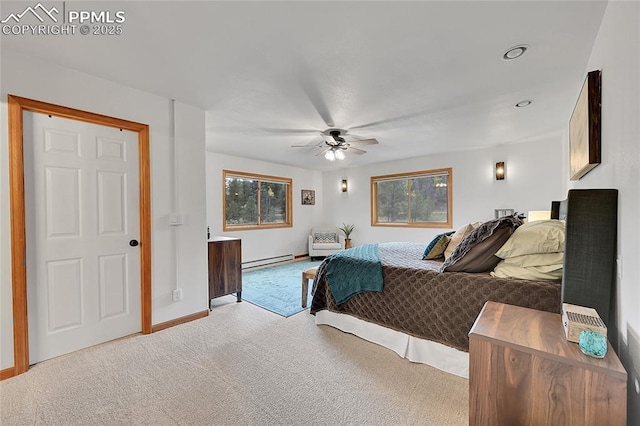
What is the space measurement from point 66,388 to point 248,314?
1637mm

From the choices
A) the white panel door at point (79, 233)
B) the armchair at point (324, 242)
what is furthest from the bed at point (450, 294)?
the armchair at point (324, 242)

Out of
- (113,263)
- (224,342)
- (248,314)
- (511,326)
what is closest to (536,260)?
(511,326)

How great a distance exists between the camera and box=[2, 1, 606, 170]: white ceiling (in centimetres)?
162

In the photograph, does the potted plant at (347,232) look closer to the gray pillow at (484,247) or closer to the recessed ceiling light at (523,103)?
the recessed ceiling light at (523,103)

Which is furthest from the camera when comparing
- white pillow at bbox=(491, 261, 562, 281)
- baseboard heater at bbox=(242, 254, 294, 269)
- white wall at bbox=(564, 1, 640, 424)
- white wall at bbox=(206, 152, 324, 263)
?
baseboard heater at bbox=(242, 254, 294, 269)

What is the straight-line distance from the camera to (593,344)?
1.04 meters

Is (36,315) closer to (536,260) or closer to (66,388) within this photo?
(66,388)

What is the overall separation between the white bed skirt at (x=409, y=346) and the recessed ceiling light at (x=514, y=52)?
2229mm

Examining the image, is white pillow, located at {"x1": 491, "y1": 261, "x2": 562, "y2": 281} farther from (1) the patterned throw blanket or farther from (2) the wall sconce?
(2) the wall sconce

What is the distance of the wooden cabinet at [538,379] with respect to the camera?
3.21ft

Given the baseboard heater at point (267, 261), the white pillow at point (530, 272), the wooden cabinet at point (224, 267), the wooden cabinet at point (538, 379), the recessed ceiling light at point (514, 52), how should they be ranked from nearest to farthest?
the wooden cabinet at point (538, 379) < the white pillow at point (530, 272) < the recessed ceiling light at point (514, 52) < the wooden cabinet at point (224, 267) < the baseboard heater at point (267, 261)

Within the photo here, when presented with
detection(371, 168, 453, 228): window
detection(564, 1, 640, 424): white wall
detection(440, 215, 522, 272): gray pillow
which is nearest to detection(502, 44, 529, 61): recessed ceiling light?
detection(564, 1, 640, 424): white wall

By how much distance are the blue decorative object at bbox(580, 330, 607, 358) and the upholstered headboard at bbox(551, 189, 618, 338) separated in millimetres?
410

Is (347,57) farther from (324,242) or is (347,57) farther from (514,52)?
(324,242)
